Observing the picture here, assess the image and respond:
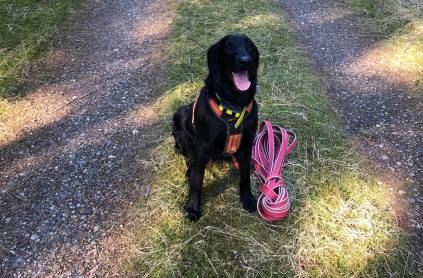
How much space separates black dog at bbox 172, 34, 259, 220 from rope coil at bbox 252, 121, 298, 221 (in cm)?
31

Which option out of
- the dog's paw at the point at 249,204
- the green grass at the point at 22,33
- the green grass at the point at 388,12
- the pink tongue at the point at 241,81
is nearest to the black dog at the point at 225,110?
the pink tongue at the point at 241,81

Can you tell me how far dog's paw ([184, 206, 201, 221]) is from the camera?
353cm

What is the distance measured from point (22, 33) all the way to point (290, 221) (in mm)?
5295

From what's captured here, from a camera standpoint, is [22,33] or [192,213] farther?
[22,33]

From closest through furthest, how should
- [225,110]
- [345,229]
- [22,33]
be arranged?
1. [225,110]
2. [345,229]
3. [22,33]

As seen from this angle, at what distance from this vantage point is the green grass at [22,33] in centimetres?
554

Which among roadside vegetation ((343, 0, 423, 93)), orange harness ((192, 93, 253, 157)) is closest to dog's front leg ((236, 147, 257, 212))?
orange harness ((192, 93, 253, 157))

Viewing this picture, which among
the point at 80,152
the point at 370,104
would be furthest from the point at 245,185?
the point at 370,104

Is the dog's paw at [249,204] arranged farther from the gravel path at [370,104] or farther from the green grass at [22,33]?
the green grass at [22,33]

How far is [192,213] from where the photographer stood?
3562mm

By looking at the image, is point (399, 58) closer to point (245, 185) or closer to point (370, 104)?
point (370, 104)

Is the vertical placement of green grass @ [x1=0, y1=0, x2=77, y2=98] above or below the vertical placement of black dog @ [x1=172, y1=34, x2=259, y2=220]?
below

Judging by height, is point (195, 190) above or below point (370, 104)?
above

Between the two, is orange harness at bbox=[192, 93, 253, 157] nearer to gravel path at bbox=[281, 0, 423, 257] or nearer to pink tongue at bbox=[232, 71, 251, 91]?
pink tongue at bbox=[232, 71, 251, 91]
